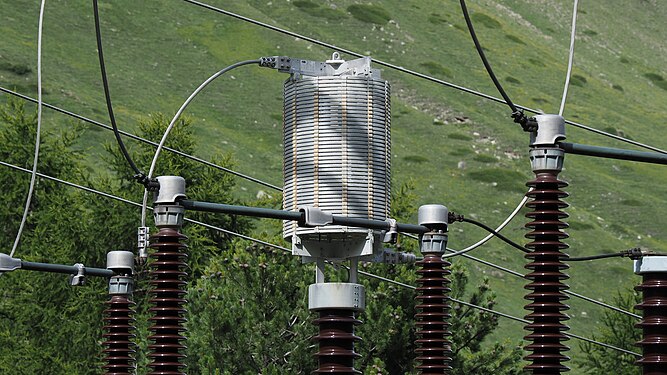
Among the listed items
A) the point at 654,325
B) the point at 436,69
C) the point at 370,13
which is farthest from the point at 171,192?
the point at 370,13

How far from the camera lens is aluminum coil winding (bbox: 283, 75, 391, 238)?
16812 mm

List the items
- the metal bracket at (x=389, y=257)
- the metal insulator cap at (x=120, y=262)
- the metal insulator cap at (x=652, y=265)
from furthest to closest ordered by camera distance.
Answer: the metal insulator cap at (x=120, y=262), the metal bracket at (x=389, y=257), the metal insulator cap at (x=652, y=265)

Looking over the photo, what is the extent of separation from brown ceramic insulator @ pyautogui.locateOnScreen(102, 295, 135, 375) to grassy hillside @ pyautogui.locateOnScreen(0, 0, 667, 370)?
7578 centimetres

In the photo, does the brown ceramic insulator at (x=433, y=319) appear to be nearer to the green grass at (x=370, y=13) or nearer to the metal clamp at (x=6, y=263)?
the metal clamp at (x=6, y=263)

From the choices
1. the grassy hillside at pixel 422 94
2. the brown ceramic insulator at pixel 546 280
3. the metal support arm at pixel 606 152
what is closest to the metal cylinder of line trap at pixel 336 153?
the metal support arm at pixel 606 152

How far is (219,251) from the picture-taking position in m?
69.8

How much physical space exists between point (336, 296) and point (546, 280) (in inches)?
125

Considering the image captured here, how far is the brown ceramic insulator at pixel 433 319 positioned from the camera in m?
18.3

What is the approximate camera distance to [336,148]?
1683 centimetres

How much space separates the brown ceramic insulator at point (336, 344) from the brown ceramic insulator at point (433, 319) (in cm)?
190

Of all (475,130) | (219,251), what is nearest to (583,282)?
(475,130)

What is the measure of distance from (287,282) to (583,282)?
62.6 meters

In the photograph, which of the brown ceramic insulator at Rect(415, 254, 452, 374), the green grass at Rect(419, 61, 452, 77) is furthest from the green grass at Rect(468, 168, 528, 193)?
the brown ceramic insulator at Rect(415, 254, 452, 374)

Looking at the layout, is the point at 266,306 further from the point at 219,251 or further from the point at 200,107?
the point at 200,107
